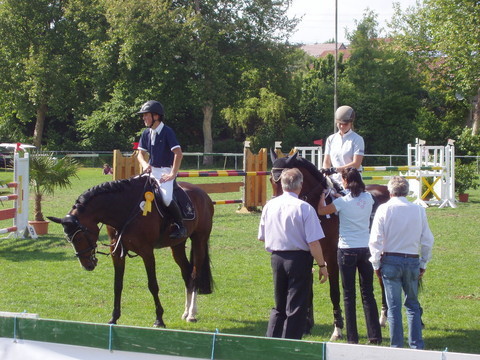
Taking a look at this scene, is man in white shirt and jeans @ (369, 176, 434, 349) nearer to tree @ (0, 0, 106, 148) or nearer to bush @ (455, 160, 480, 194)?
bush @ (455, 160, 480, 194)

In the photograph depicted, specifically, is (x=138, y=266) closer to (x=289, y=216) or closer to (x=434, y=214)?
(x=289, y=216)

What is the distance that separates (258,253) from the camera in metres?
12.0

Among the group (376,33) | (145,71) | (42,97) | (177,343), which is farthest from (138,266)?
(376,33)

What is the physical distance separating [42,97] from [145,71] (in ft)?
25.5

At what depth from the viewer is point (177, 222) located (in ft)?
24.8

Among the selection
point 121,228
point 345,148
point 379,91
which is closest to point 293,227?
point 345,148

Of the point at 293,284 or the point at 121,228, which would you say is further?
the point at 121,228

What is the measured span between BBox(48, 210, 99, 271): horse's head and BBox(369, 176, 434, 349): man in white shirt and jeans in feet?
9.89

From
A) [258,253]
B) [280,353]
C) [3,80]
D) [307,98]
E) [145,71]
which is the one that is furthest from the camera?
[307,98]

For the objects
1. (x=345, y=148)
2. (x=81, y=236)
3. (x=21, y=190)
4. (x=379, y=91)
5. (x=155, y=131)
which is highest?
(x=379, y=91)

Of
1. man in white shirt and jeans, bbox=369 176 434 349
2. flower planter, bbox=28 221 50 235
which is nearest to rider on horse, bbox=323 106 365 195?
man in white shirt and jeans, bbox=369 176 434 349

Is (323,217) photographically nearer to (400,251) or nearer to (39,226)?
(400,251)

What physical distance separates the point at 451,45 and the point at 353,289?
39.1m

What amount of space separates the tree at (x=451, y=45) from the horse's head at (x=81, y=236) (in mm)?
37979
